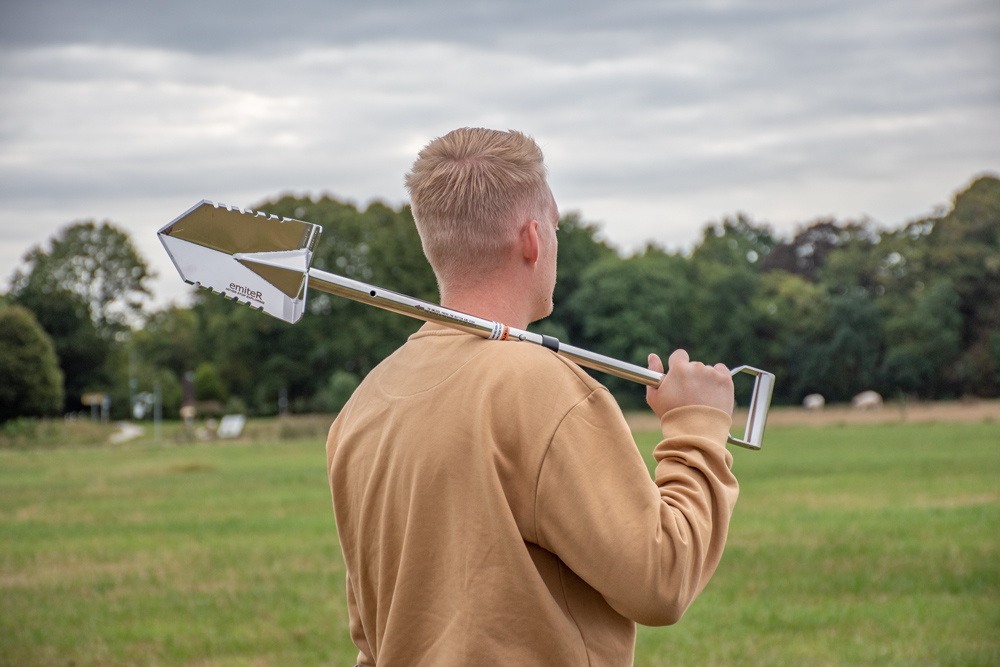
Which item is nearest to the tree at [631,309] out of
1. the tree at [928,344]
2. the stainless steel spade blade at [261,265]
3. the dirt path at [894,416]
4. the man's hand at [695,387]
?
the dirt path at [894,416]

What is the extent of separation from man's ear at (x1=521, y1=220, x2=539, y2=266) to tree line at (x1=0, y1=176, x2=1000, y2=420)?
55732 millimetres

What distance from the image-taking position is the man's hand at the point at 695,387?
2.23 metres

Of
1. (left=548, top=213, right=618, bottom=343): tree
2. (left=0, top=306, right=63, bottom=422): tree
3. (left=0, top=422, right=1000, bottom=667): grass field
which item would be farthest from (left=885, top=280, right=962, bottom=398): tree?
(left=0, top=306, right=63, bottom=422): tree

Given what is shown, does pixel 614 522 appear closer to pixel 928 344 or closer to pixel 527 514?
pixel 527 514

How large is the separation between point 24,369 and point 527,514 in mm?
49642

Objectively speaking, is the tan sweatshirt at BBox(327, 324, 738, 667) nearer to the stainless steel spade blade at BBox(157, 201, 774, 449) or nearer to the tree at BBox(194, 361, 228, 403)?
the stainless steel spade blade at BBox(157, 201, 774, 449)

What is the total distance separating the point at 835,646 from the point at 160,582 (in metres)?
7.36

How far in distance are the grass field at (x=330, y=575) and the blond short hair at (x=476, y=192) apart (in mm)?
6202

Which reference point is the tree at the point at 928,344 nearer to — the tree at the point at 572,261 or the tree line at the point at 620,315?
the tree line at the point at 620,315

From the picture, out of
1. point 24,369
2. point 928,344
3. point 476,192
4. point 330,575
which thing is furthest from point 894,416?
point 476,192

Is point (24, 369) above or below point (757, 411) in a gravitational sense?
below

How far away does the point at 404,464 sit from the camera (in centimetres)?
207

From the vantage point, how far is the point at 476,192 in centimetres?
208

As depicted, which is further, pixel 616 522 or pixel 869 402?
pixel 869 402
